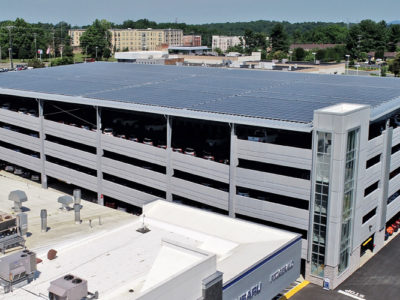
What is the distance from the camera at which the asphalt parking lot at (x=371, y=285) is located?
48875 millimetres

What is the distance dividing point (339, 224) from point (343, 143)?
24.9 feet

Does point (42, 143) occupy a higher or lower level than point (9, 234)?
higher

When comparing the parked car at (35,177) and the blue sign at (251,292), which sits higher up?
the blue sign at (251,292)

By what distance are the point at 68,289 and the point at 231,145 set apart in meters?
29.0

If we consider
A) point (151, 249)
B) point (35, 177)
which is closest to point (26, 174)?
point (35, 177)

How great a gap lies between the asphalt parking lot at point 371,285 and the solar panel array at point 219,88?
15.9 metres

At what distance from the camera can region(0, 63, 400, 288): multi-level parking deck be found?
50875mm

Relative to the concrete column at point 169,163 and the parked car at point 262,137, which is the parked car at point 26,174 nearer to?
the concrete column at point 169,163

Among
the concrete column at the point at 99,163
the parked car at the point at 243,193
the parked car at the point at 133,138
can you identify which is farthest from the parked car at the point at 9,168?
the parked car at the point at 243,193

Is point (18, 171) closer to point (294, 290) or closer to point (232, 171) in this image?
point (232, 171)

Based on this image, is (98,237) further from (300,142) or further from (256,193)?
(300,142)

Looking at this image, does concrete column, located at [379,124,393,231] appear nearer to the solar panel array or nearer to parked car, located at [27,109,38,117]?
the solar panel array

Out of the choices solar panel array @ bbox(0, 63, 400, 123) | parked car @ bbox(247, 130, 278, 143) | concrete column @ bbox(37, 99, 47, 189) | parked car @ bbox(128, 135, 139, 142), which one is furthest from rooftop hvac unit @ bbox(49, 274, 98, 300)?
concrete column @ bbox(37, 99, 47, 189)

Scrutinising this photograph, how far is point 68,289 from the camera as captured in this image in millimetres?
28766
